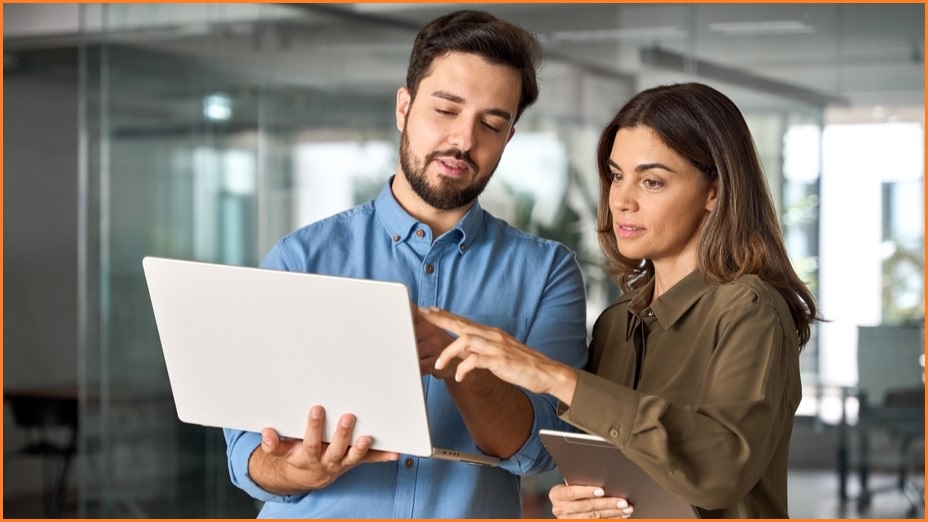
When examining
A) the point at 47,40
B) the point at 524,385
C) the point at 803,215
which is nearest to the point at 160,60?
the point at 47,40

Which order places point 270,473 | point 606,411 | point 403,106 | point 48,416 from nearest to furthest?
point 606,411 < point 270,473 < point 403,106 < point 48,416

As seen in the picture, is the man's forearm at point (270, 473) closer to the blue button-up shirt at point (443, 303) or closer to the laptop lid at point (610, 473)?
the blue button-up shirt at point (443, 303)

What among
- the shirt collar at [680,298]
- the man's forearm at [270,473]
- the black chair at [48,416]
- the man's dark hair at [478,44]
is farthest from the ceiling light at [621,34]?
the black chair at [48,416]

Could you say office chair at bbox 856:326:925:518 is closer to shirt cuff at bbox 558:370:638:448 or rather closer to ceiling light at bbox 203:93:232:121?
ceiling light at bbox 203:93:232:121

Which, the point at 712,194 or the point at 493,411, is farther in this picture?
the point at 712,194

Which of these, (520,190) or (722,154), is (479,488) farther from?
(520,190)

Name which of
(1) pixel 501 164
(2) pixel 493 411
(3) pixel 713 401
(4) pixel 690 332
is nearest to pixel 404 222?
(2) pixel 493 411

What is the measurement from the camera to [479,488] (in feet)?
6.55

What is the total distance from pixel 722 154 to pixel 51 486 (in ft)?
23.7

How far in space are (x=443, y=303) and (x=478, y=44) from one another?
440mm

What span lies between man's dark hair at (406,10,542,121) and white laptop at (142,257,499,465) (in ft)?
1.96

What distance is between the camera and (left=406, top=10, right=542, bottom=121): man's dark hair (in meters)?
2.04

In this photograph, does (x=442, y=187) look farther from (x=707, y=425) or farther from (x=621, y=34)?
(x=621, y=34)

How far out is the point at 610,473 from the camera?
1.77 m
